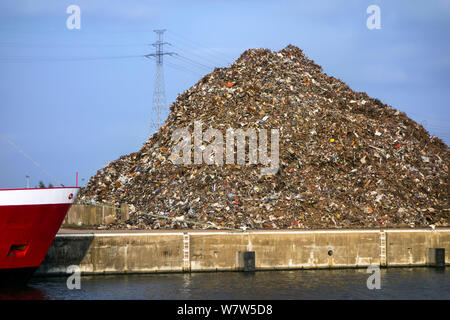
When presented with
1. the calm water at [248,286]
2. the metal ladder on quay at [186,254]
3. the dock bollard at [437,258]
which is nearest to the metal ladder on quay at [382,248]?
the calm water at [248,286]

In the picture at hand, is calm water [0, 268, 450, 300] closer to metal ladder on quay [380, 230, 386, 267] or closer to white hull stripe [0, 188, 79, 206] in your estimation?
metal ladder on quay [380, 230, 386, 267]

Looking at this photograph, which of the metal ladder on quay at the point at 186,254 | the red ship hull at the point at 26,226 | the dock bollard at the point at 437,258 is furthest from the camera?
the dock bollard at the point at 437,258

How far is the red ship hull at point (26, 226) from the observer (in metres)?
22.5

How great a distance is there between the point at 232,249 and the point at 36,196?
9213 millimetres

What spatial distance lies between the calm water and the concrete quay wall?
1.79 ft

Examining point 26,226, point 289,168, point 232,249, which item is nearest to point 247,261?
point 232,249

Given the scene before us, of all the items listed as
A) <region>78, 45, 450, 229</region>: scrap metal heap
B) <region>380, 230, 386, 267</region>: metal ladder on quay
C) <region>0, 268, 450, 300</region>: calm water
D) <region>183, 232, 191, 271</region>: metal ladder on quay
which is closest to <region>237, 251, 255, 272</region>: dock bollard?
<region>0, 268, 450, 300</region>: calm water

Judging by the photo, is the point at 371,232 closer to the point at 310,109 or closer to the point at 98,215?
the point at 310,109

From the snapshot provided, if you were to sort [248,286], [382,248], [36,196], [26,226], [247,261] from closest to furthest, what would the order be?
1. [26,226]
2. [36,196]
3. [248,286]
4. [247,261]
5. [382,248]

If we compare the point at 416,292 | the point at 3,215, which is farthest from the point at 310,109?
the point at 3,215

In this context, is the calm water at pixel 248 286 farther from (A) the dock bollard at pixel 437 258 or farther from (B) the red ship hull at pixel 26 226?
(A) the dock bollard at pixel 437 258

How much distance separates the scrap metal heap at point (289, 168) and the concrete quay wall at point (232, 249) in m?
2.03

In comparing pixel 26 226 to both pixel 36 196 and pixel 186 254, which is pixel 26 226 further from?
pixel 186 254

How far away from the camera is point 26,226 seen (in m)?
22.9
